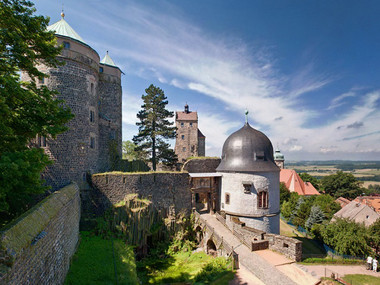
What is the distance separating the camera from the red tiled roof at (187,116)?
133 ft

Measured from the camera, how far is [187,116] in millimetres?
40906

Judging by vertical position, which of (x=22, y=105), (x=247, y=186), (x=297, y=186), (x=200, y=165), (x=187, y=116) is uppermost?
(x=187, y=116)

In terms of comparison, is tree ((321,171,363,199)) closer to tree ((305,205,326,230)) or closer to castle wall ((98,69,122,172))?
tree ((305,205,326,230))

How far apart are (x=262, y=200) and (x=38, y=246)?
51.6ft

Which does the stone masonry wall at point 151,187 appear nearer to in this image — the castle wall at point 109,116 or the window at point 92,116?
the castle wall at point 109,116

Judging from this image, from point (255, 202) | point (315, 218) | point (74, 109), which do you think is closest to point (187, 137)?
point (255, 202)

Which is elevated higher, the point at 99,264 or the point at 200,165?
the point at 200,165

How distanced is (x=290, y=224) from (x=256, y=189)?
75.9 feet

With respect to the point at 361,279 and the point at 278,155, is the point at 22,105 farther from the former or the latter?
the point at 278,155

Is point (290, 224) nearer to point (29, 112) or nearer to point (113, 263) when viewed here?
point (113, 263)

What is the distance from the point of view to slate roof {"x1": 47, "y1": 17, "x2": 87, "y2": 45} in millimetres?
16281

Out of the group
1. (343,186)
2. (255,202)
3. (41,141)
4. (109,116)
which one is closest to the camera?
(41,141)

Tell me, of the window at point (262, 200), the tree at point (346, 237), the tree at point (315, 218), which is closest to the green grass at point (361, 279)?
the tree at point (346, 237)

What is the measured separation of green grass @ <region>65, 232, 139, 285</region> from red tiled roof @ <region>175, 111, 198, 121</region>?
91.8ft
